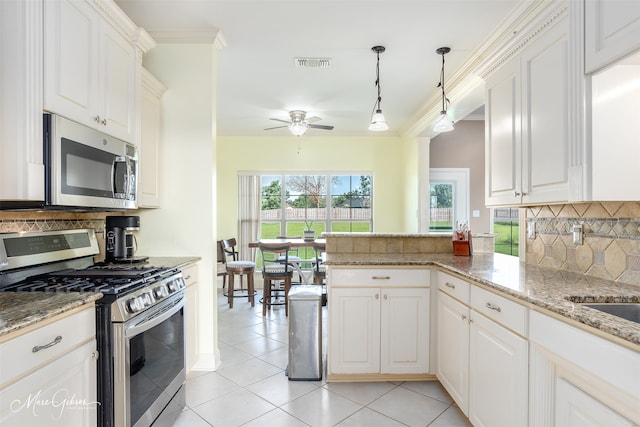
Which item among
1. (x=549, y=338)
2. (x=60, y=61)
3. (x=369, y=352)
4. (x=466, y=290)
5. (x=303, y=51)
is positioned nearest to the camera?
(x=549, y=338)

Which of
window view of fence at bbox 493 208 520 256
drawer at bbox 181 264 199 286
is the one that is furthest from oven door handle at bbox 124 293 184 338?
window view of fence at bbox 493 208 520 256

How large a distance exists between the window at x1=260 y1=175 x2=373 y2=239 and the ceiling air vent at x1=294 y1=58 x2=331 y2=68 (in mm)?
2985

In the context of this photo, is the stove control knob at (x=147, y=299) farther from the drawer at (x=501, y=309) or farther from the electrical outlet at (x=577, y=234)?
the electrical outlet at (x=577, y=234)

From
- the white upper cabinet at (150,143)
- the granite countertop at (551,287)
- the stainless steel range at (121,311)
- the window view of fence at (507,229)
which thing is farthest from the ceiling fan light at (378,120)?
the window view of fence at (507,229)

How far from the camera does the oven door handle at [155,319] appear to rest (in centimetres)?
164

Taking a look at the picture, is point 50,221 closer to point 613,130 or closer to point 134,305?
point 134,305

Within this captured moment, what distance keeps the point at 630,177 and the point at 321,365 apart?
220cm

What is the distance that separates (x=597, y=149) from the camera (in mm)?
1504

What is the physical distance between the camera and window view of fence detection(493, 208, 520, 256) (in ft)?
18.2

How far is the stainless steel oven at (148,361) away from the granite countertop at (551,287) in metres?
1.11

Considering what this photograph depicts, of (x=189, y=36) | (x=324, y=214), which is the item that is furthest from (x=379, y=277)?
(x=324, y=214)

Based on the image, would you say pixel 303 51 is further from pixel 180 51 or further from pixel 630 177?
pixel 630 177

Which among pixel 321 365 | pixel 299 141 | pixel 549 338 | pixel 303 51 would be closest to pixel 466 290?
pixel 549 338

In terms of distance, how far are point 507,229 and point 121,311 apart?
5.64 m
